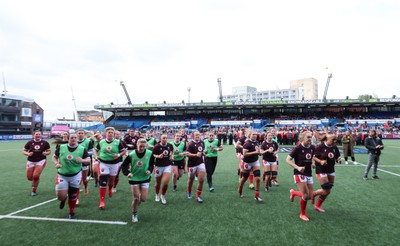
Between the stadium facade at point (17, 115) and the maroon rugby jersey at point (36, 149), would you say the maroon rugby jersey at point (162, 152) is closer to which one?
the maroon rugby jersey at point (36, 149)

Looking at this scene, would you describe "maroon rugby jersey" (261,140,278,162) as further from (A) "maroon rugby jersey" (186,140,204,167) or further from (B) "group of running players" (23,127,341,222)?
(A) "maroon rugby jersey" (186,140,204,167)

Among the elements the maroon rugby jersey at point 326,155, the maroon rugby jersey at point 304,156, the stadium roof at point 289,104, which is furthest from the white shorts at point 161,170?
the stadium roof at point 289,104

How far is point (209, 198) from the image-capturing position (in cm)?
717

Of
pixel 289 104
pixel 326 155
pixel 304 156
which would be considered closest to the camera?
pixel 304 156

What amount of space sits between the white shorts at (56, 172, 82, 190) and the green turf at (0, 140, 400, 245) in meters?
0.83

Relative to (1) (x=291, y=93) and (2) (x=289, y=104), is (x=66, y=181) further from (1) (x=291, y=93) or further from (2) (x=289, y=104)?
(1) (x=291, y=93)

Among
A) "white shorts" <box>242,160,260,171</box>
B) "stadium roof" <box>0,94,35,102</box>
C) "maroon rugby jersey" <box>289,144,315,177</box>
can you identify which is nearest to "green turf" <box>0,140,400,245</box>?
Result: "white shorts" <box>242,160,260,171</box>

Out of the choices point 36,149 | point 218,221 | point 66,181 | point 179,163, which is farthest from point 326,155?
point 36,149

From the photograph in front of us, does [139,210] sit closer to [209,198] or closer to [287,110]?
[209,198]

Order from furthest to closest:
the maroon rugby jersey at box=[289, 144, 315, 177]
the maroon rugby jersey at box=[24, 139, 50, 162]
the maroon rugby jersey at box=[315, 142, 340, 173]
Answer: the maroon rugby jersey at box=[24, 139, 50, 162], the maroon rugby jersey at box=[315, 142, 340, 173], the maroon rugby jersey at box=[289, 144, 315, 177]

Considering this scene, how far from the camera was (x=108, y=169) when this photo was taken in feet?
22.3

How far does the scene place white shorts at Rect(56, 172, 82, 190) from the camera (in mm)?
5441

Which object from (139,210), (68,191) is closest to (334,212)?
(139,210)

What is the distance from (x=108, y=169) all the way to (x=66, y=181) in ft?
4.54
